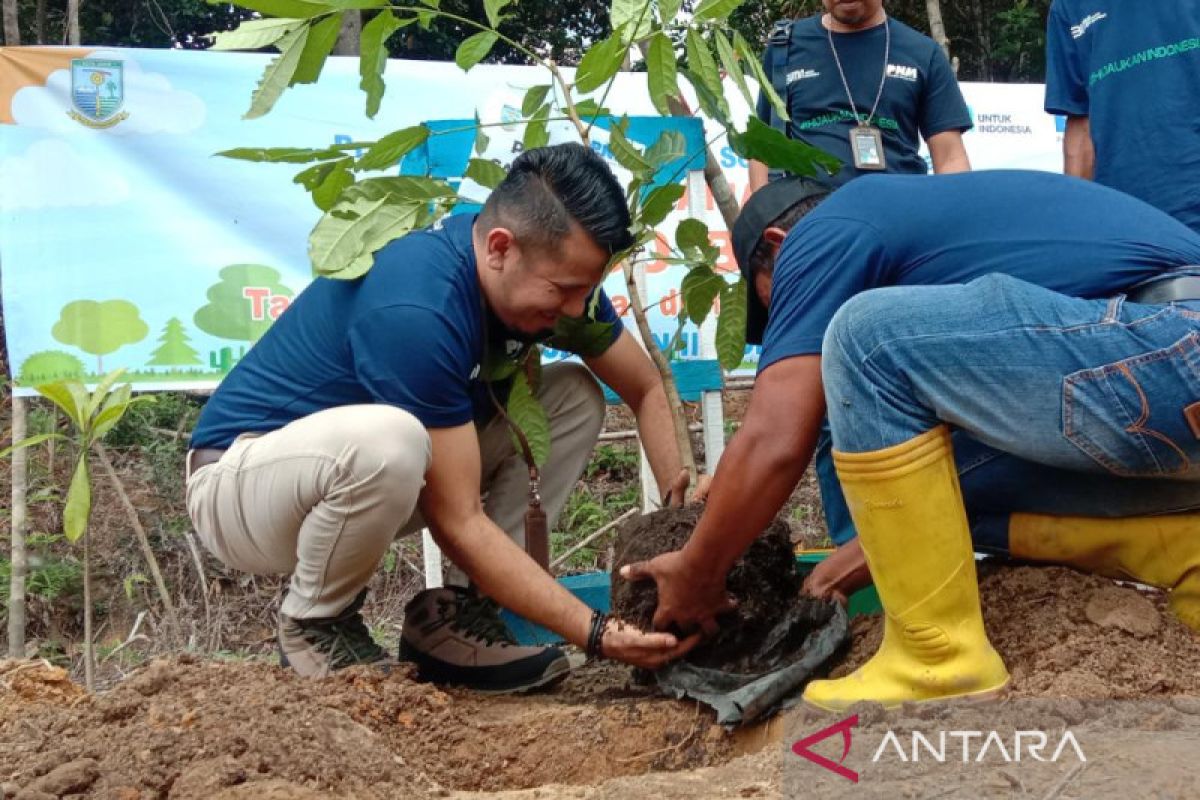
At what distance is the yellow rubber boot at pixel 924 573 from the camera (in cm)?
153

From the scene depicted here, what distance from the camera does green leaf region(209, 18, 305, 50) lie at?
1873 mm

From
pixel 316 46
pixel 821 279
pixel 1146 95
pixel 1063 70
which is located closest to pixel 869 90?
pixel 1063 70

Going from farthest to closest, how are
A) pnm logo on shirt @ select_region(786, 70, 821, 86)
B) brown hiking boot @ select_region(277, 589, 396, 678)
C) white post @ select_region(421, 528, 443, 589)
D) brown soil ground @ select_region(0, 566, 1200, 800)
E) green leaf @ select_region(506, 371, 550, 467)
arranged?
white post @ select_region(421, 528, 443, 589) → pnm logo on shirt @ select_region(786, 70, 821, 86) → green leaf @ select_region(506, 371, 550, 467) → brown hiking boot @ select_region(277, 589, 396, 678) → brown soil ground @ select_region(0, 566, 1200, 800)

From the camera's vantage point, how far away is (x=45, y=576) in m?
4.46

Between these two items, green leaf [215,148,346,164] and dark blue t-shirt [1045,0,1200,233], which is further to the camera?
dark blue t-shirt [1045,0,1200,233]

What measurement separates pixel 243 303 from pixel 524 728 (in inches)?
83.8

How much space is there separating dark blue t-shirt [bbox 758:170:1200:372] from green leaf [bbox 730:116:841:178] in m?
0.43

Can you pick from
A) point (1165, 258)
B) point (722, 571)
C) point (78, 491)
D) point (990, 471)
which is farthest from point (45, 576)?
point (1165, 258)

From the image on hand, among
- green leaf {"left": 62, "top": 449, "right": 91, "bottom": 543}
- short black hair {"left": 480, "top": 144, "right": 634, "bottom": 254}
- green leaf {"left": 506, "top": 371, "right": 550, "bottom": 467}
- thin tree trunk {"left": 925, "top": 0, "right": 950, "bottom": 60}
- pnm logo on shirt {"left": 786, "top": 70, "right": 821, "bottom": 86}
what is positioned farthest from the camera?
thin tree trunk {"left": 925, "top": 0, "right": 950, "bottom": 60}

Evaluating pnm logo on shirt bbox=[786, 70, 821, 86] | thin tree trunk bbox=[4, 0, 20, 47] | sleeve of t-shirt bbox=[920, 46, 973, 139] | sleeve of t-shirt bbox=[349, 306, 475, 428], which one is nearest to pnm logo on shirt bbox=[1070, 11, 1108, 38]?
sleeve of t-shirt bbox=[920, 46, 973, 139]

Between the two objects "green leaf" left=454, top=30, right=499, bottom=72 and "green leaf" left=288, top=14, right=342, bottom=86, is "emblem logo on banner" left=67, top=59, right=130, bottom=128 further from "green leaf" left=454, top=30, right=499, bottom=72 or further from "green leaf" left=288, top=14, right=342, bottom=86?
"green leaf" left=288, top=14, right=342, bottom=86

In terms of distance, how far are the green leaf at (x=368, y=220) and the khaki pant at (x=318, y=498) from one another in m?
0.28

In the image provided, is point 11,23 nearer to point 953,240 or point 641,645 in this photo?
point 641,645

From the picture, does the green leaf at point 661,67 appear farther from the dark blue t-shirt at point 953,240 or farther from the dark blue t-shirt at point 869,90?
the dark blue t-shirt at point 869,90
